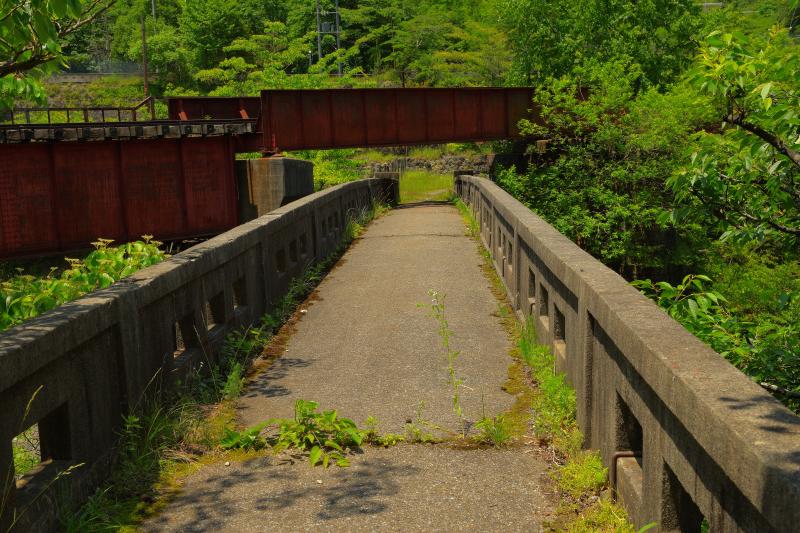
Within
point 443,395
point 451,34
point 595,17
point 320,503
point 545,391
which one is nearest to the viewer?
point 320,503

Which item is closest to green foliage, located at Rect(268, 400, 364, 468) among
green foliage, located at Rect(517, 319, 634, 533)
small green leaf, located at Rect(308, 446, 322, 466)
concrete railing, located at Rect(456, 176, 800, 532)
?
small green leaf, located at Rect(308, 446, 322, 466)

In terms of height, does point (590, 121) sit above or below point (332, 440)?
above

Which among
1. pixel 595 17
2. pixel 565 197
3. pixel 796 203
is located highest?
pixel 595 17

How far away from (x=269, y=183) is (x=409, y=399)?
56.1ft

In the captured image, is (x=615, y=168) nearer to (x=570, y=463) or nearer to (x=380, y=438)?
(x=380, y=438)

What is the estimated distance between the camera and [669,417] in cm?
346

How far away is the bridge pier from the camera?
22422 mm

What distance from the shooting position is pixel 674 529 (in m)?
3.49

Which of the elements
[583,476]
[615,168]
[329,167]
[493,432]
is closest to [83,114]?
[329,167]

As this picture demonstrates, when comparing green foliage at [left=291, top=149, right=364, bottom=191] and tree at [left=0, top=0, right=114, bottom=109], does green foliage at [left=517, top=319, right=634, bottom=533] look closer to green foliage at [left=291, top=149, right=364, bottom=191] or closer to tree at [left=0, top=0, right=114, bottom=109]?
tree at [left=0, top=0, right=114, bottom=109]

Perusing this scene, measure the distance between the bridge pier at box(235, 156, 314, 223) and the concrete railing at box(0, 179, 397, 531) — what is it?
1397 cm

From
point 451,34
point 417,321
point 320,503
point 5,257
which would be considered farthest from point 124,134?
point 451,34

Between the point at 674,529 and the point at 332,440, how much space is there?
2.71m

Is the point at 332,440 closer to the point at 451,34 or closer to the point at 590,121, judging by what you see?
the point at 590,121
